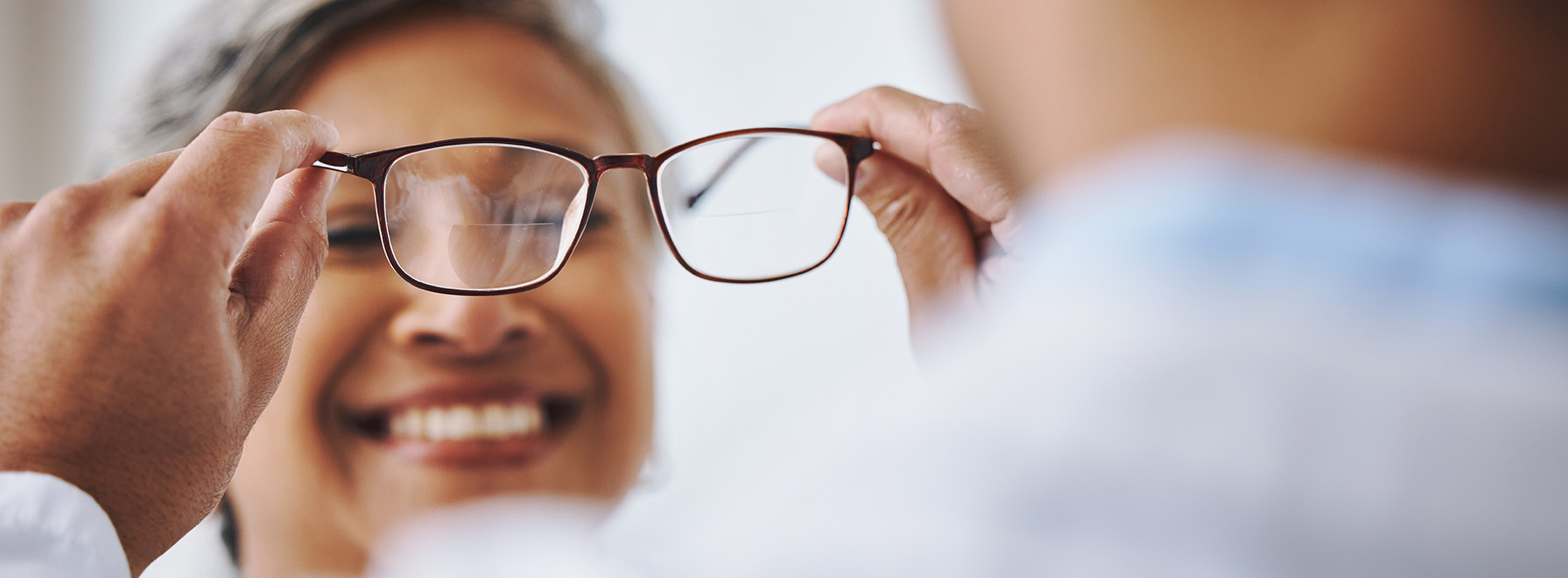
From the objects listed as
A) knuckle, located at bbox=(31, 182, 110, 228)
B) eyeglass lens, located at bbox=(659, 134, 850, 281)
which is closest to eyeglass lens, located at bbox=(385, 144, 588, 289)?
eyeglass lens, located at bbox=(659, 134, 850, 281)

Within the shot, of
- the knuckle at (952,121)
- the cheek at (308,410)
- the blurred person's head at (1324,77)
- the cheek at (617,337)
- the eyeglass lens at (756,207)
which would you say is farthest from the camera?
the cheek at (617,337)

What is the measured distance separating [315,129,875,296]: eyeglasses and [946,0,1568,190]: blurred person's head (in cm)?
33

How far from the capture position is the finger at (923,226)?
2.30ft

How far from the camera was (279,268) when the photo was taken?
19.6 inches

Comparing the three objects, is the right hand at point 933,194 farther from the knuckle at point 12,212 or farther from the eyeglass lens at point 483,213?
the knuckle at point 12,212

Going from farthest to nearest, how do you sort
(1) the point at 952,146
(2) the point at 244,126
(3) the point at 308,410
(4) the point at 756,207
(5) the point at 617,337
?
(5) the point at 617,337 → (3) the point at 308,410 → (4) the point at 756,207 → (1) the point at 952,146 → (2) the point at 244,126

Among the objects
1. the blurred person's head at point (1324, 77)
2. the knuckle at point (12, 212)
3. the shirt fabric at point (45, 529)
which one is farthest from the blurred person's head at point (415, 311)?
the blurred person's head at point (1324, 77)

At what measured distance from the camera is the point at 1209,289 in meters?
0.35

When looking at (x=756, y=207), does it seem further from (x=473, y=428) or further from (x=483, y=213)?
(x=473, y=428)

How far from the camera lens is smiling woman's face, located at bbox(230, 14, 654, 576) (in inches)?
34.6

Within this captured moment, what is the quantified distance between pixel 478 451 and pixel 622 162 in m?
0.48

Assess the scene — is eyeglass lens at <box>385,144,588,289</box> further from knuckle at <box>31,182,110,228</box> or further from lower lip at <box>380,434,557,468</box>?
lower lip at <box>380,434,557,468</box>

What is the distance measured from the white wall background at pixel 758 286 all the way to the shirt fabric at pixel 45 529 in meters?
0.72

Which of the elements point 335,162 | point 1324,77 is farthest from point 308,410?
point 1324,77
